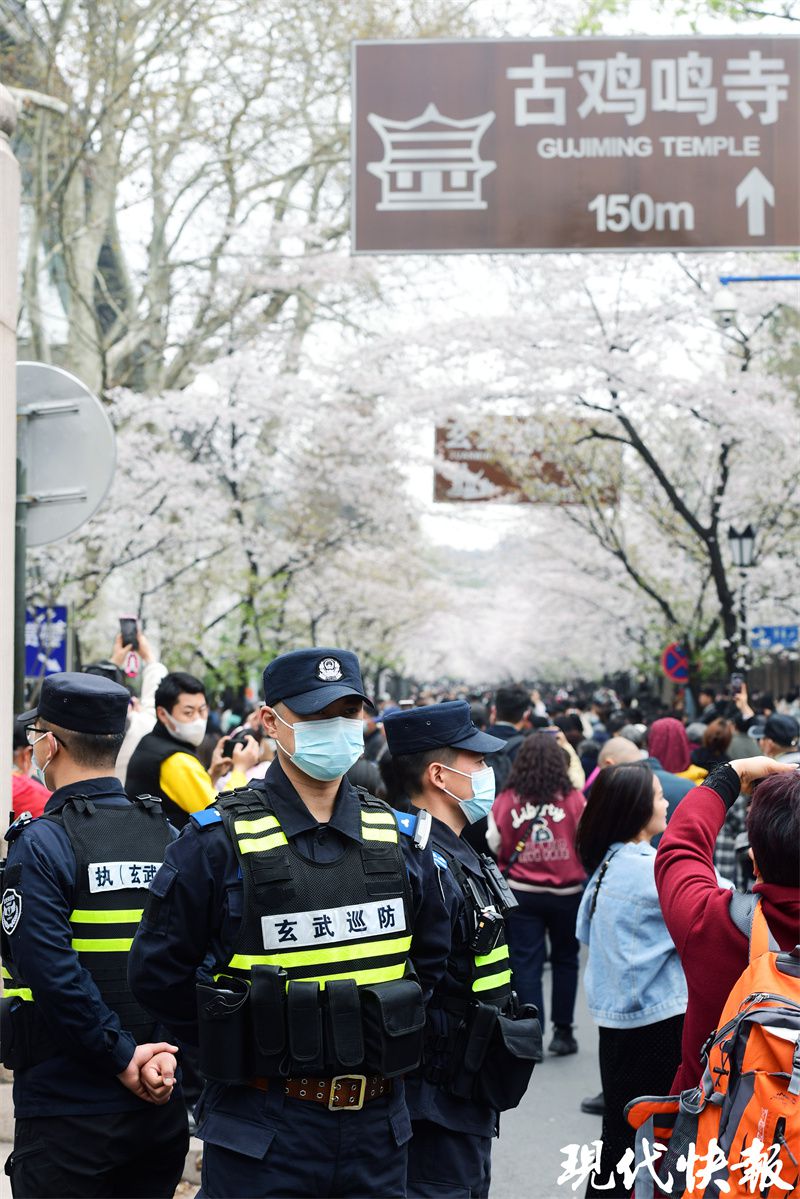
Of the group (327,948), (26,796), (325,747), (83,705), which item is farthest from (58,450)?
(327,948)

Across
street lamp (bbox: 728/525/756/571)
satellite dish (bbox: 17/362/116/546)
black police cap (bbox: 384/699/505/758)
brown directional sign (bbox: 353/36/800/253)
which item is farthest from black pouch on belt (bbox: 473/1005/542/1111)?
street lamp (bbox: 728/525/756/571)

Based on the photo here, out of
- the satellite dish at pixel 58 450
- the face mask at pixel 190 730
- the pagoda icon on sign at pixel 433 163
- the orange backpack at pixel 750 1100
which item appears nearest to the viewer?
the orange backpack at pixel 750 1100

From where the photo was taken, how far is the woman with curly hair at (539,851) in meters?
7.64

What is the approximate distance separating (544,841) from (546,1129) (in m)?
1.76

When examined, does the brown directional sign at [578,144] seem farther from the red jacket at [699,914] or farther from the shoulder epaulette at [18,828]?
the red jacket at [699,914]

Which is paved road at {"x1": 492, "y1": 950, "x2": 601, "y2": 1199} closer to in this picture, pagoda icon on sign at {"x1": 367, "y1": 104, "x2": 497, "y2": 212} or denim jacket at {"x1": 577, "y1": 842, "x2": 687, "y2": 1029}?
denim jacket at {"x1": 577, "y1": 842, "x2": 687, "y2": 1029}

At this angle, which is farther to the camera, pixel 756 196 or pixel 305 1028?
pixel 756 196

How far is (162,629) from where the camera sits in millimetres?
27078

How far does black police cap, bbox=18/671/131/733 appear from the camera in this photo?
384cm

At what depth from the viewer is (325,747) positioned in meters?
3.19

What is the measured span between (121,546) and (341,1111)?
19728 mm

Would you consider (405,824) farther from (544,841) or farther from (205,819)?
(544,841)

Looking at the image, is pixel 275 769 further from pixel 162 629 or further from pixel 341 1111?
pixel 162 629

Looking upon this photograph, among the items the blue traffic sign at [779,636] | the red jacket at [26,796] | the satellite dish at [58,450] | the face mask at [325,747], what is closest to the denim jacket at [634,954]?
the face mask at [325,747]
